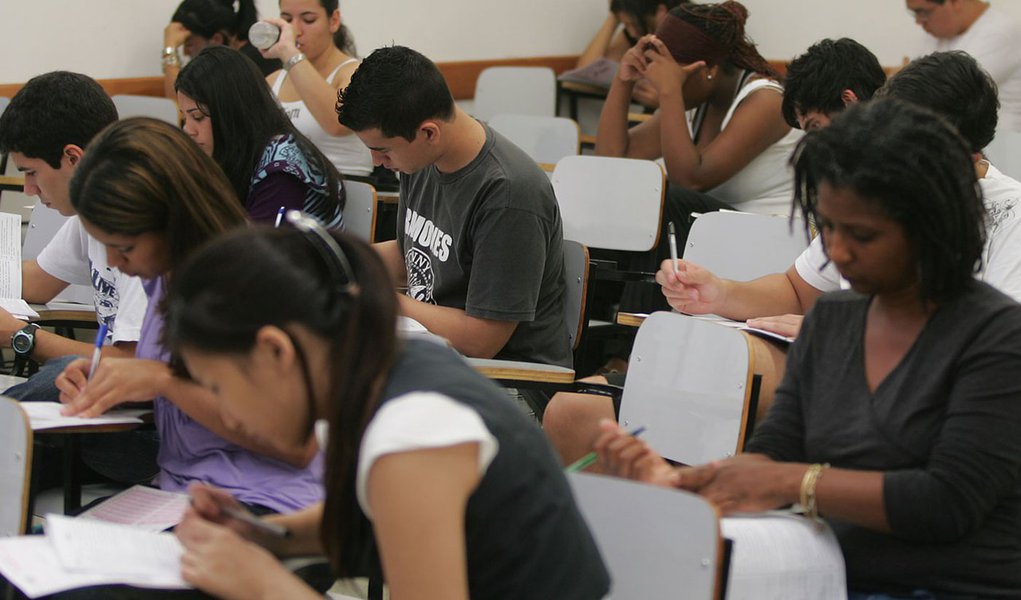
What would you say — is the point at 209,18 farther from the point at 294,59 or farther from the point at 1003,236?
the point at 1003,236

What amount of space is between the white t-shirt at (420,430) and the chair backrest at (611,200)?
2.61m

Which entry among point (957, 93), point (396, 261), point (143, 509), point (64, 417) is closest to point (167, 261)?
point (64, 417)

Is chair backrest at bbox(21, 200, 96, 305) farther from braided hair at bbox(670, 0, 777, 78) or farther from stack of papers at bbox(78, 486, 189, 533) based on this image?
braided hair at bbox(670, 0, 777, 78)

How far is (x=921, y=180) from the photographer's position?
4.68 feet

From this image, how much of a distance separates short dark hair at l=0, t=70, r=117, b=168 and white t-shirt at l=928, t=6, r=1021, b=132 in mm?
3135

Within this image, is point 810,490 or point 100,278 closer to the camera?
point 810,490

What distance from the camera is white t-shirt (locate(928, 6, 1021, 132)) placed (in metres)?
4.43

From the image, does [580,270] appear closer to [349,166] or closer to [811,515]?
[811,515]

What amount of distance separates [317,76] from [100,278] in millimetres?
1758

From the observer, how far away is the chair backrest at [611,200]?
3.70 meters

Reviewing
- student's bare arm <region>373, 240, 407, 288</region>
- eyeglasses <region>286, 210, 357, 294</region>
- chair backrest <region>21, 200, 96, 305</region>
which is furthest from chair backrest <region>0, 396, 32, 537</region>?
chair backrest <region>21, 200, 96, 305</region>

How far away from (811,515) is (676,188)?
2.43 m

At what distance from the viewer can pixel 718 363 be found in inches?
83.7

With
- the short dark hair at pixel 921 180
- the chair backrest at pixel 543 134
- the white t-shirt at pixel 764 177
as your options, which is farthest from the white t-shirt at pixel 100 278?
the chair backrest at pixel 543 134
